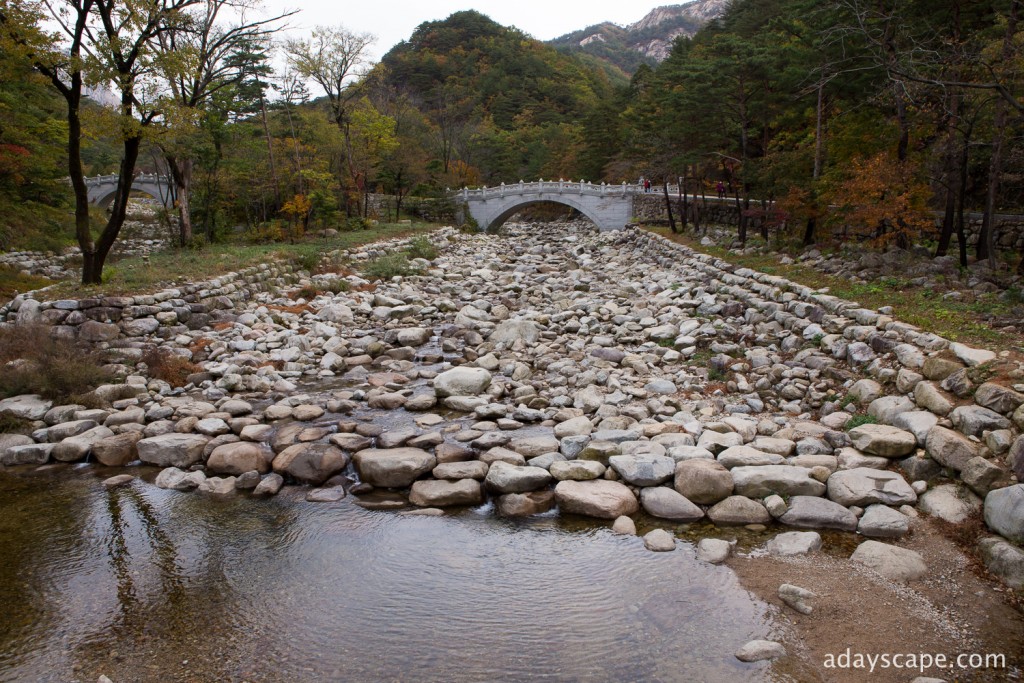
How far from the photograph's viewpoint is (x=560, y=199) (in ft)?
117

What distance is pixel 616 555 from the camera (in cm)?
574

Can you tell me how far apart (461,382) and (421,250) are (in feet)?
52.1

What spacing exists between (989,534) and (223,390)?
10.8 metres

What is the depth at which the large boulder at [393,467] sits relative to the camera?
7137 millimetres

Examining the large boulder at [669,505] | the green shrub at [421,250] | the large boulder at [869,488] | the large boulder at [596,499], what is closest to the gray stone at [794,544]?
the large boulder at [869,488]

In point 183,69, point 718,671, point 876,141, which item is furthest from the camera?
point 876,141

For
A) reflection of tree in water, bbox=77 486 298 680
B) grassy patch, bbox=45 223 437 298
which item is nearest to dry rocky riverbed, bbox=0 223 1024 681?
reflection of tree in water, bbox=77 486 298 680

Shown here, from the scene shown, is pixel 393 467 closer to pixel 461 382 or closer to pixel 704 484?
pixel 461 382

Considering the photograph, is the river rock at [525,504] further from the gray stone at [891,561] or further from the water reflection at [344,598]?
the gray stone at [891,561]

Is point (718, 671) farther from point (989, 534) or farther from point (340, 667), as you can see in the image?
point (989, 534)

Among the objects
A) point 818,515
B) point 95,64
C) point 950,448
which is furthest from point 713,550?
point 95,64

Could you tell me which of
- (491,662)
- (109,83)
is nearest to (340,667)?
(491,662)

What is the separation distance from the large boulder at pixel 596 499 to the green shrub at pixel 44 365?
819 centimetres

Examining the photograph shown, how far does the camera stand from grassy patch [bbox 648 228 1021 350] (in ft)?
26.7
